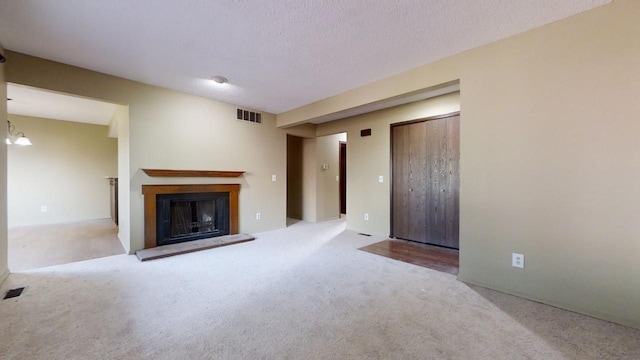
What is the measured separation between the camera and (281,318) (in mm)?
1875

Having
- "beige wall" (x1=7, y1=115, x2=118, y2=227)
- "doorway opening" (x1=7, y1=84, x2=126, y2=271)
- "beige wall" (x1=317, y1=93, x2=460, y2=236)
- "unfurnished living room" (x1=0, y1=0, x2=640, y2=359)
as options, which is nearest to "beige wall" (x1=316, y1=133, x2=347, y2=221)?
"beige wall" (x1=317, y1=93, x2=460, y2=236)

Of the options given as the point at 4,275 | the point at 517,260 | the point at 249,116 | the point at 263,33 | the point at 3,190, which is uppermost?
the point at 263,33

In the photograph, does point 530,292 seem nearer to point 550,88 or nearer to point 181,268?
point 550,88

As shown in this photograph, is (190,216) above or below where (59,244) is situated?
above

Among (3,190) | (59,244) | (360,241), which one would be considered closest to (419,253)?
(360,241)

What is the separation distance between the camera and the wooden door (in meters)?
3.77

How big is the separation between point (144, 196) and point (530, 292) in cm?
460

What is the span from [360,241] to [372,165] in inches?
57.1

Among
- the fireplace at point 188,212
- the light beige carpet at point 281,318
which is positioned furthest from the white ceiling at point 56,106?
the light beige carpet at point 281,318

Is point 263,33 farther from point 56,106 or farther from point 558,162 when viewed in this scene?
point 56,106

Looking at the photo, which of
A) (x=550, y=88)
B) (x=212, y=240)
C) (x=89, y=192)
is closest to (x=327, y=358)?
(x=550, y=88)

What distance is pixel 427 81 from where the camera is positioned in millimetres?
2793

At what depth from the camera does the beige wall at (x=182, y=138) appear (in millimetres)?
2967

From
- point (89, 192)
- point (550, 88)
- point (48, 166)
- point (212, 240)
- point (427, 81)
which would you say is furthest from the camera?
point (89, 192)
